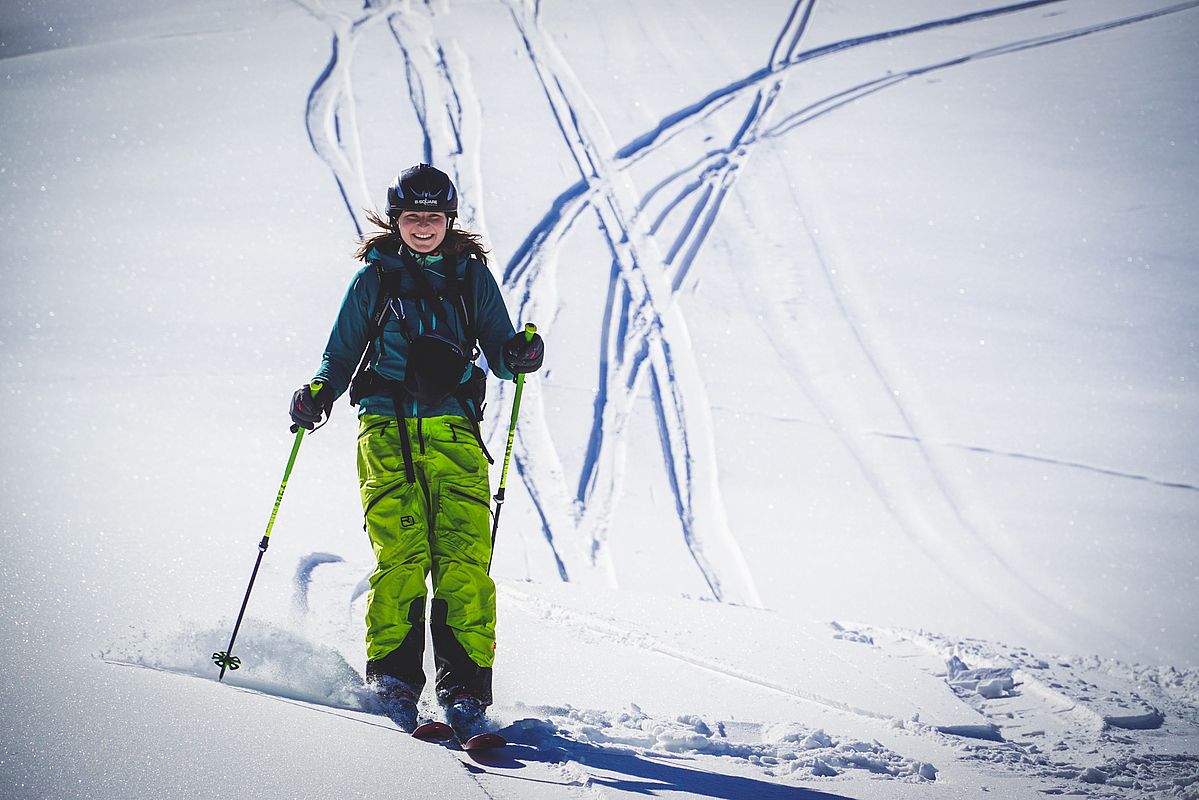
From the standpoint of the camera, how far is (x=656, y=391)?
5.57m

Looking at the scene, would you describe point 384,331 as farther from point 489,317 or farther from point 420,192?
point 420,192

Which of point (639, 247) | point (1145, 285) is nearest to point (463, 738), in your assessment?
point (639, 247)

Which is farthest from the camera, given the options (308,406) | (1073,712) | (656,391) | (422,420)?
(656,391)

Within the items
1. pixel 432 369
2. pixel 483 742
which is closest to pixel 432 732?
pixel 483 742

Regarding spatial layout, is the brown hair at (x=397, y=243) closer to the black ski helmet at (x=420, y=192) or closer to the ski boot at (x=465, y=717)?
the black ski helmet at (x=420, y=192)

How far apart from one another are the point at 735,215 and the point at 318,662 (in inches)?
220

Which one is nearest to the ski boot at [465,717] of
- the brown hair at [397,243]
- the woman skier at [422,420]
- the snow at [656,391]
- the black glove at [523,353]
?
the woman skier at [422,420]

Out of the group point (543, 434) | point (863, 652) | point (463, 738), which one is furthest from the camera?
point (543, 434)

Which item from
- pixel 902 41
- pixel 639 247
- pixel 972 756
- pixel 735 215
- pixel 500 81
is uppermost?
pixel 902 41

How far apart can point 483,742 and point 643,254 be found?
16.7ft

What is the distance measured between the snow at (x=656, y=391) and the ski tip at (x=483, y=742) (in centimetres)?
4

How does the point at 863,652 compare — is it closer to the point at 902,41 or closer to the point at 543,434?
the point at 543,434

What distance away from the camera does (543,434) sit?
17.1 ft

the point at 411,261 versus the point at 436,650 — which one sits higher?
the point at 411,261
